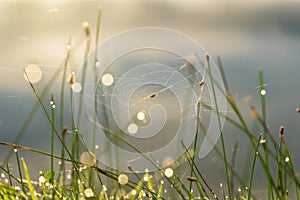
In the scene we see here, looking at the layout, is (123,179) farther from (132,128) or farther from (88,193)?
(132,128)

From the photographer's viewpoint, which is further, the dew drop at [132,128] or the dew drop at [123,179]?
the dew drop at [132,128]

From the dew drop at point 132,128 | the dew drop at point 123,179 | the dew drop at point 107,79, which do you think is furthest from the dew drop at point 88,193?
the dew drop at point 107,79

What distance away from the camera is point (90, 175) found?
1763mm

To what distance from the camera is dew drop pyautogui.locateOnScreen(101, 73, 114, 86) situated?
202 centimetres

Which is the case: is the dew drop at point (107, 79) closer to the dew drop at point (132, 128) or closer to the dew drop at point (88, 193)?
the dew drop at point (132, 128)

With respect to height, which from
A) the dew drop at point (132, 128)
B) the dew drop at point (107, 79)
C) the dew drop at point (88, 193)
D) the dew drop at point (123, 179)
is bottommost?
the dew drop at point (88, 193)

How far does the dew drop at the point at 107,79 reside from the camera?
2024mm

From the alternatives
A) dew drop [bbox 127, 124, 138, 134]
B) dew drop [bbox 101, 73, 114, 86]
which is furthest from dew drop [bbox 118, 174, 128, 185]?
dew drop [bbox 101, 73, 114, 86]

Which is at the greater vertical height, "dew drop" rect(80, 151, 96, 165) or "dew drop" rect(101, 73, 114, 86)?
"dew drop" rect(101, 73, 114, 86)

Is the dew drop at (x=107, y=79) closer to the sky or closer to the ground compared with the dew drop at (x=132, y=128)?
closer to the sky

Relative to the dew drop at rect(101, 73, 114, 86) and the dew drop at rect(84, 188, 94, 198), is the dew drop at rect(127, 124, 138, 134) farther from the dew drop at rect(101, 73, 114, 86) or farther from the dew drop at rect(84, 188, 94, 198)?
the dew drop at rect(84, 188, 94, 198)

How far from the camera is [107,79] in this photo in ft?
6.82

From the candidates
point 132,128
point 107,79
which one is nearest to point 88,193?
point 132,128

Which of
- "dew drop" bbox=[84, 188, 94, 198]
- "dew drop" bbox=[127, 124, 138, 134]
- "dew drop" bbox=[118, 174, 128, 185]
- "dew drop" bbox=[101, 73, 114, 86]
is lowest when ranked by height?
"dew drop" bbox=[84, 188, 94, 198]
